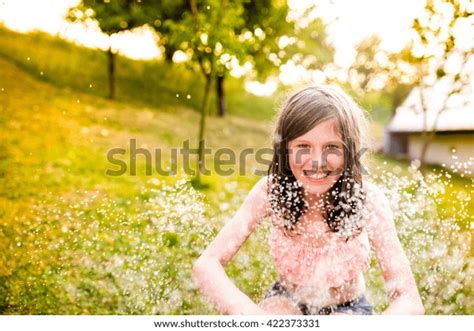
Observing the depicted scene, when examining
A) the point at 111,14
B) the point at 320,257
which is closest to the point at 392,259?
the point at 320,257

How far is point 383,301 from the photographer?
2338mm

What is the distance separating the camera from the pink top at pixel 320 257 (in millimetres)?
1678

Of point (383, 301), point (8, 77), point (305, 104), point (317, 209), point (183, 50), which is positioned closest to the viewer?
point (305, 104)

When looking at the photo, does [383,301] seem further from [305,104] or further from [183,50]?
[183,50]

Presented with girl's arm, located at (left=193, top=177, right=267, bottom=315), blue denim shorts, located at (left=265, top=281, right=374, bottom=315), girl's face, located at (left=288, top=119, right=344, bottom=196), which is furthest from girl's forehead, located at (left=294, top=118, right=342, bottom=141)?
blue denim shorts, located at (left=265, top=281, right=374, bottom=315)

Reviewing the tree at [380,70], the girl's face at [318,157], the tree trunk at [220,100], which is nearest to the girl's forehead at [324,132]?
the girl's face at [318,157]

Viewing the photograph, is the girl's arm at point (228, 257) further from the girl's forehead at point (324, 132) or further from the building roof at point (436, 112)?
the building roof at point (436, 112)

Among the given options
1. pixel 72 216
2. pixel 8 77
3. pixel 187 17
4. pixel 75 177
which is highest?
pixel 187 17

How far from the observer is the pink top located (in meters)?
1.68

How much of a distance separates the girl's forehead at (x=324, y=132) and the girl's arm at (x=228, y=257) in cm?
23

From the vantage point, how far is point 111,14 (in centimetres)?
261

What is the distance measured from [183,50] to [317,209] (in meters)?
1.35
